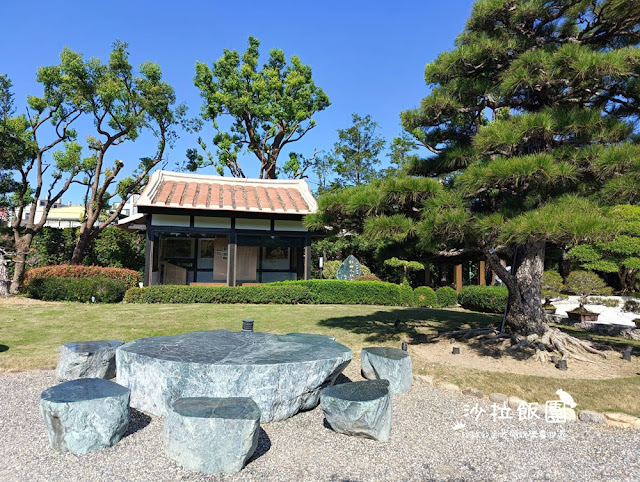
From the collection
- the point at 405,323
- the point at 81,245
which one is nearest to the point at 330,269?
the point at 405,323

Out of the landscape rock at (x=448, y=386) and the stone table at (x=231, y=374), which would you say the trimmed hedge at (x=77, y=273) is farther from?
the landscape rock at (x=448, y=386)

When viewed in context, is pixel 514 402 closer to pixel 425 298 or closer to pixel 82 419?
pixel 82 419

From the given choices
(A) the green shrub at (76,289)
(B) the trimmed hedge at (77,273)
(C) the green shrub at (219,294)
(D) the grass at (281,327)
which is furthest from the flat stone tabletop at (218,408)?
(B) the trimmed hedge at (77,273)

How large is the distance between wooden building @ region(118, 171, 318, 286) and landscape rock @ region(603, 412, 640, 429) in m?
11.4

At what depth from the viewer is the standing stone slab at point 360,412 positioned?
11.5 feet

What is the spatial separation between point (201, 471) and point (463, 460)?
206cm

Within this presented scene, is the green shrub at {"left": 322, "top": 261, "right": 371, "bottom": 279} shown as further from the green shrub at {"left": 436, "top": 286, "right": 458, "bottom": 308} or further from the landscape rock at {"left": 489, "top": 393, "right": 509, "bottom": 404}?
the landscape rock at {"left": 489, "top": 393, "right": 509, "bottom": 404}

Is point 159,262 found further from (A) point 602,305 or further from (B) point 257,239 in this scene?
(A) point 602,305

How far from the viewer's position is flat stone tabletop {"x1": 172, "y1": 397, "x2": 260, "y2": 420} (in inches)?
120

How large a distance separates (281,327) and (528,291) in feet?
16.1

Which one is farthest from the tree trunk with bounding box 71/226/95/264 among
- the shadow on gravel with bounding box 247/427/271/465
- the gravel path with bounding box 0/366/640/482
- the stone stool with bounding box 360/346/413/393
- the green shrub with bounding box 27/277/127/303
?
the shadow on gravel with bounding box 247/427/271/465

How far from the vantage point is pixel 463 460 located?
3250mm

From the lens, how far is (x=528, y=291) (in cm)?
689

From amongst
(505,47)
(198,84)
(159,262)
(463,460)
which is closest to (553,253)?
(505,47)
